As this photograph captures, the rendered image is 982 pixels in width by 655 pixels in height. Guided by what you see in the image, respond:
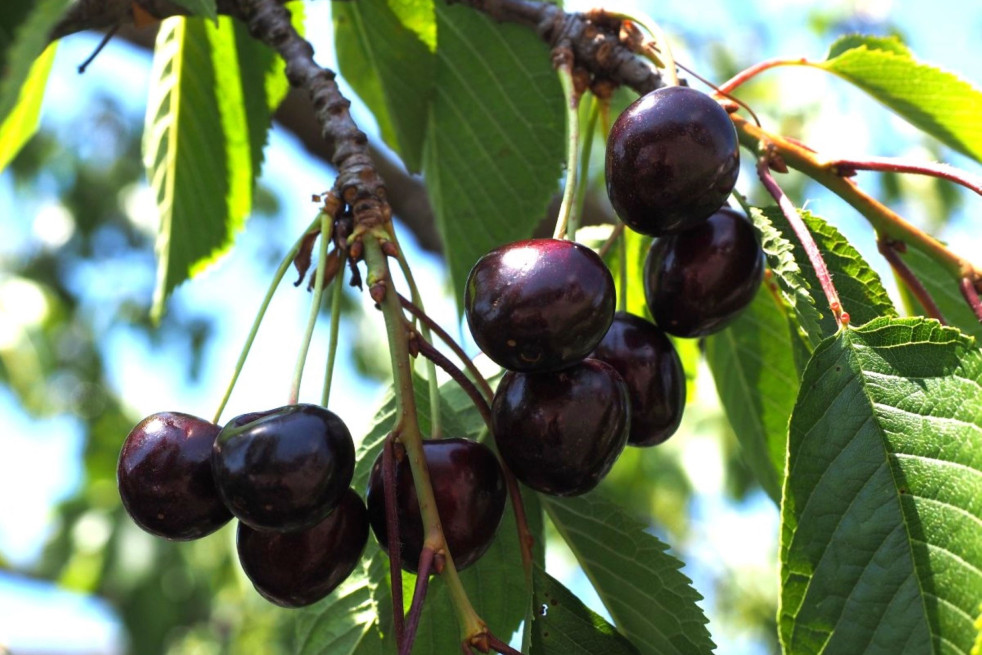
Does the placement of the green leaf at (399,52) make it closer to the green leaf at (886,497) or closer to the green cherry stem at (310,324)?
the green cherry stem at (310,324)

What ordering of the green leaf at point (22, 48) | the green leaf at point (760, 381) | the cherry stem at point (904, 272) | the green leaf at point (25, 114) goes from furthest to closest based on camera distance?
the green leaf at point (25, 114)
the green leaf at point (760, 381)
the cherry stem at point (904, 272)
the green leaf at point (22, 48)

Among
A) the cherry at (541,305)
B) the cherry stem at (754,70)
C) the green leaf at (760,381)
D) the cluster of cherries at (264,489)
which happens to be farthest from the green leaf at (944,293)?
the cluster of cherries at (264,489)

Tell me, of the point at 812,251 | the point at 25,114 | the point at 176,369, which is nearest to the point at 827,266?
the point at 812,251

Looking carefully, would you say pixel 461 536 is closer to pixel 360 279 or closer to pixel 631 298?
pixel 360 279

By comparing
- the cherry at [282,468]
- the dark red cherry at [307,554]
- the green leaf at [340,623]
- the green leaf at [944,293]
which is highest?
the green leaf at [944,293]

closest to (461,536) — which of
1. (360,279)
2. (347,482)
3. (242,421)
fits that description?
(347,482)
